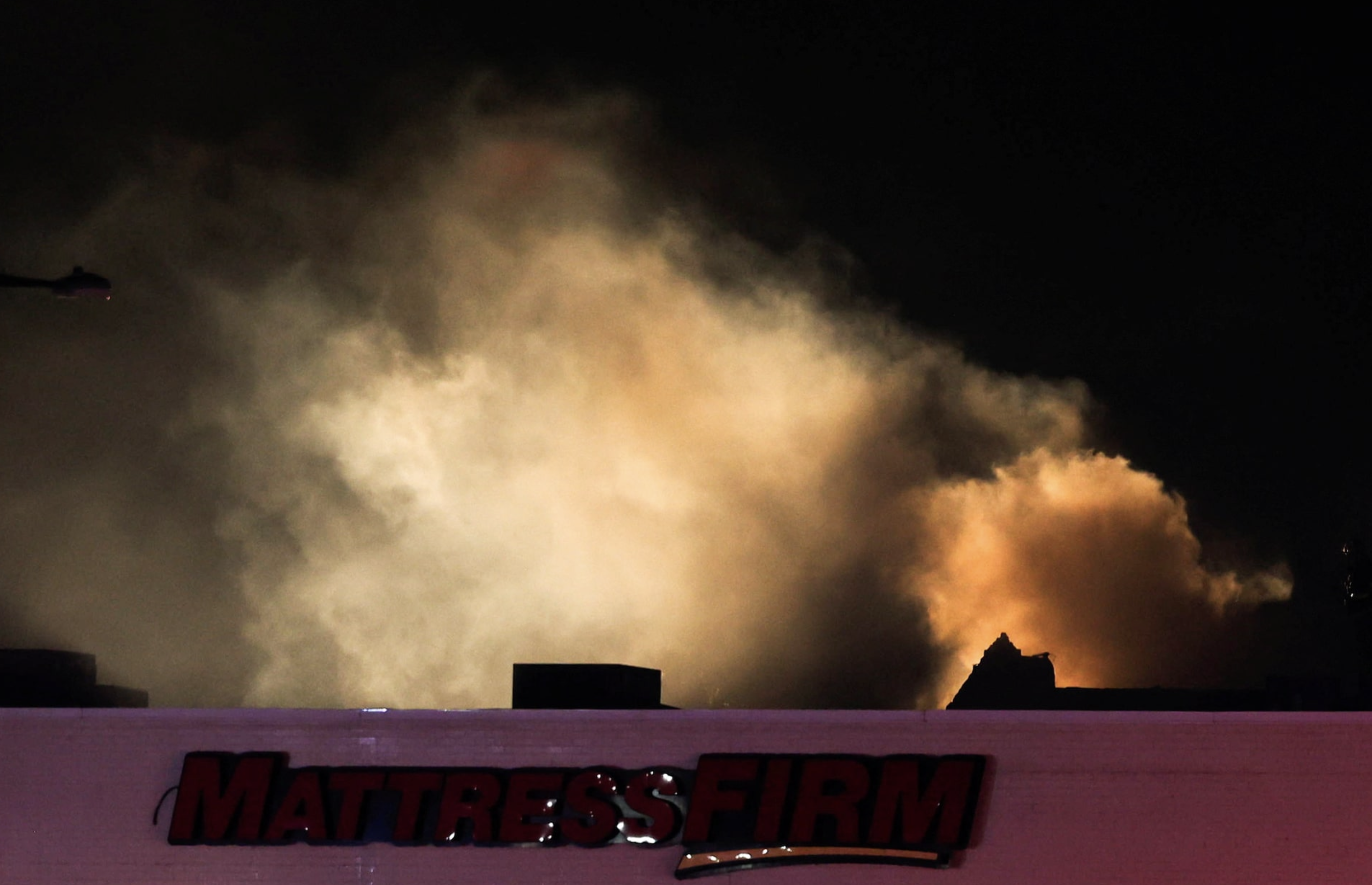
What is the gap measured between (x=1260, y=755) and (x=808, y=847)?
5709 millimetres

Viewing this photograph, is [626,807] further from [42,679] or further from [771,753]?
[42,679]

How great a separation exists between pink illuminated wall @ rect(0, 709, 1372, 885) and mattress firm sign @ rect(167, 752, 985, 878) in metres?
0.16

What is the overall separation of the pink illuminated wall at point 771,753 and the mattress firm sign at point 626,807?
16cm

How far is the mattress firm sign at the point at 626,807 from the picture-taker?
789 inches

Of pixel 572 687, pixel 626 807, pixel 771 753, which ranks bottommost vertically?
pixel 626 807

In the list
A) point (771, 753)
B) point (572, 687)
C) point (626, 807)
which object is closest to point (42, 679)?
point (572, 687)

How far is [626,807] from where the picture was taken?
2042cm

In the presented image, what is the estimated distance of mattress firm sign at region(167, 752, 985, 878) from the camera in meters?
20.0

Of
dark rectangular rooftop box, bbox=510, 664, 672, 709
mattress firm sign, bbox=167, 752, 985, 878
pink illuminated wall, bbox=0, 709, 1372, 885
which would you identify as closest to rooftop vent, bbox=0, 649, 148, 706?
pink illuminated wall, bbox=0, 709, 1372, 885

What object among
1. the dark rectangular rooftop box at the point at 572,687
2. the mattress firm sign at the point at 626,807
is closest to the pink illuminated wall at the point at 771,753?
the mattress firm sign at the point at 626,807

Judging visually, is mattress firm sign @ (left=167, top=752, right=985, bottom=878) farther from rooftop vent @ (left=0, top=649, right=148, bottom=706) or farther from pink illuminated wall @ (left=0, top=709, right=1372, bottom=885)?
rooftop vent @ (left=0, top=649, right=148, bottom=706)

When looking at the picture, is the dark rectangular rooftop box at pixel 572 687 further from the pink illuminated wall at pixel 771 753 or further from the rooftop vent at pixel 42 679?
the rooftop vent at pixel 42 679

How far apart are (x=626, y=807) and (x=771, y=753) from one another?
197 cm

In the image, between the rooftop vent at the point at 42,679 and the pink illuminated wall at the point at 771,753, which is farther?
the rooftop vent at the point at 42,679
